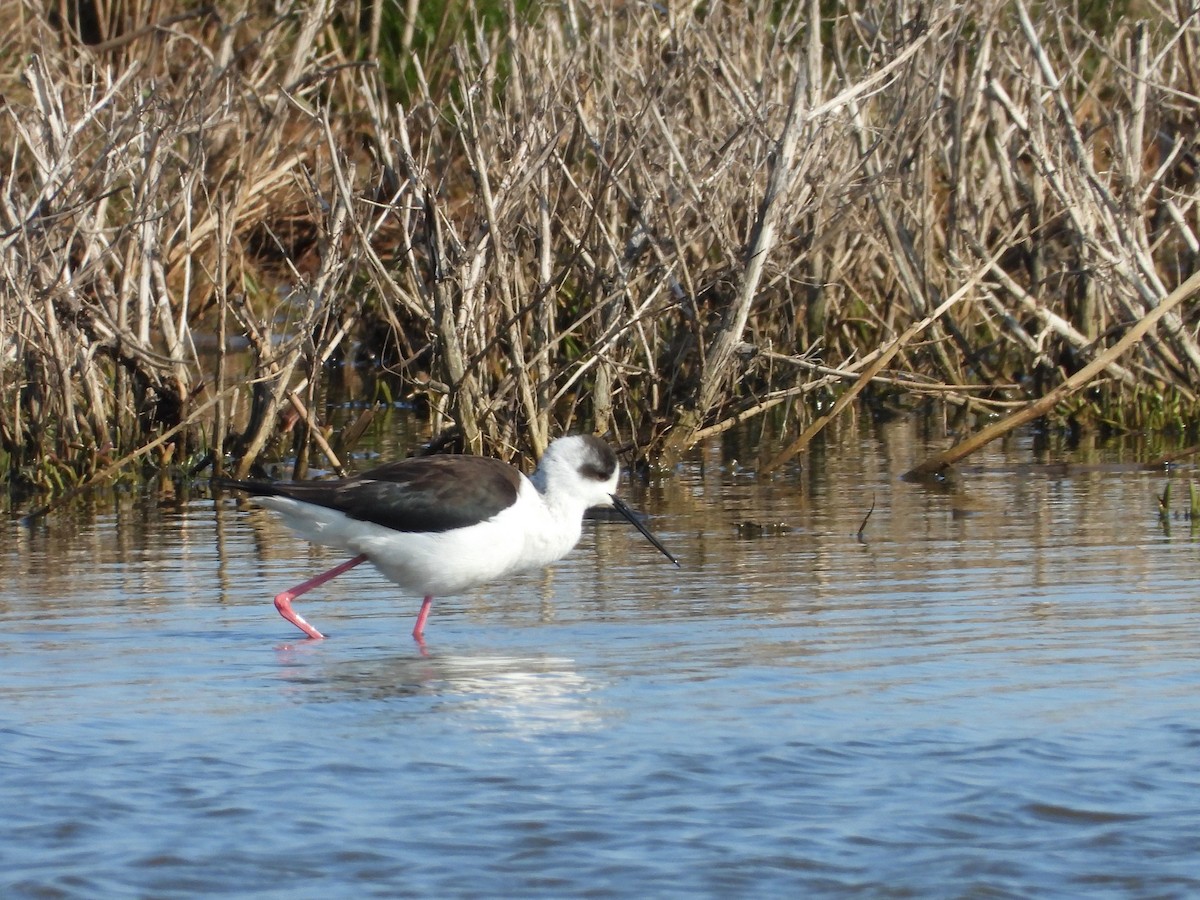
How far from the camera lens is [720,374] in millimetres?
9492

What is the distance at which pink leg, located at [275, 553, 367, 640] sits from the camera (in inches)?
249

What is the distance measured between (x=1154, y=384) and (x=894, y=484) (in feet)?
7.15

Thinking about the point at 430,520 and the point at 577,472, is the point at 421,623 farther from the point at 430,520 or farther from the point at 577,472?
the point at 577,472

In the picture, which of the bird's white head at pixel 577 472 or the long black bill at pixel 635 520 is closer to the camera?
the bird's white head at pixel 577 472

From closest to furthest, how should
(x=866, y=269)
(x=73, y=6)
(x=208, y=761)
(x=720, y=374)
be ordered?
1. (x=208, y=761)
2. (x=720, y=374)
3. (x=866, y=269)
4. (x=73, y=6)

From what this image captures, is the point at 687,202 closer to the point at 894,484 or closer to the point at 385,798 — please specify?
the point at 894,484

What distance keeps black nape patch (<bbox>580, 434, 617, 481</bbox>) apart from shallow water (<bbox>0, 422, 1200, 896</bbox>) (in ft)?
1.38

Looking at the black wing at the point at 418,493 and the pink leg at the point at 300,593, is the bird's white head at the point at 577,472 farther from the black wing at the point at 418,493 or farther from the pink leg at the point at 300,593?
the pink leg at the point at 300,593

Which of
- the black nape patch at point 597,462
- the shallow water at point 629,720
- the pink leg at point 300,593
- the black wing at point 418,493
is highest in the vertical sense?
the black nape patch at point 597,462

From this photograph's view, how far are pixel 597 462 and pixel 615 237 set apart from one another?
293 centimetres

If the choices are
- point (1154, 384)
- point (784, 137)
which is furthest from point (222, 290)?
point (1154, 384)

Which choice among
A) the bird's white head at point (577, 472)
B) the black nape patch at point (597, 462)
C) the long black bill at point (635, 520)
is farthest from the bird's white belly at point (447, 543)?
the long black bill at point (635, 520)

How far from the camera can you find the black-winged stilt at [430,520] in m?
6.39

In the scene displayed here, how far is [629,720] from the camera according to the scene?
508 cm
